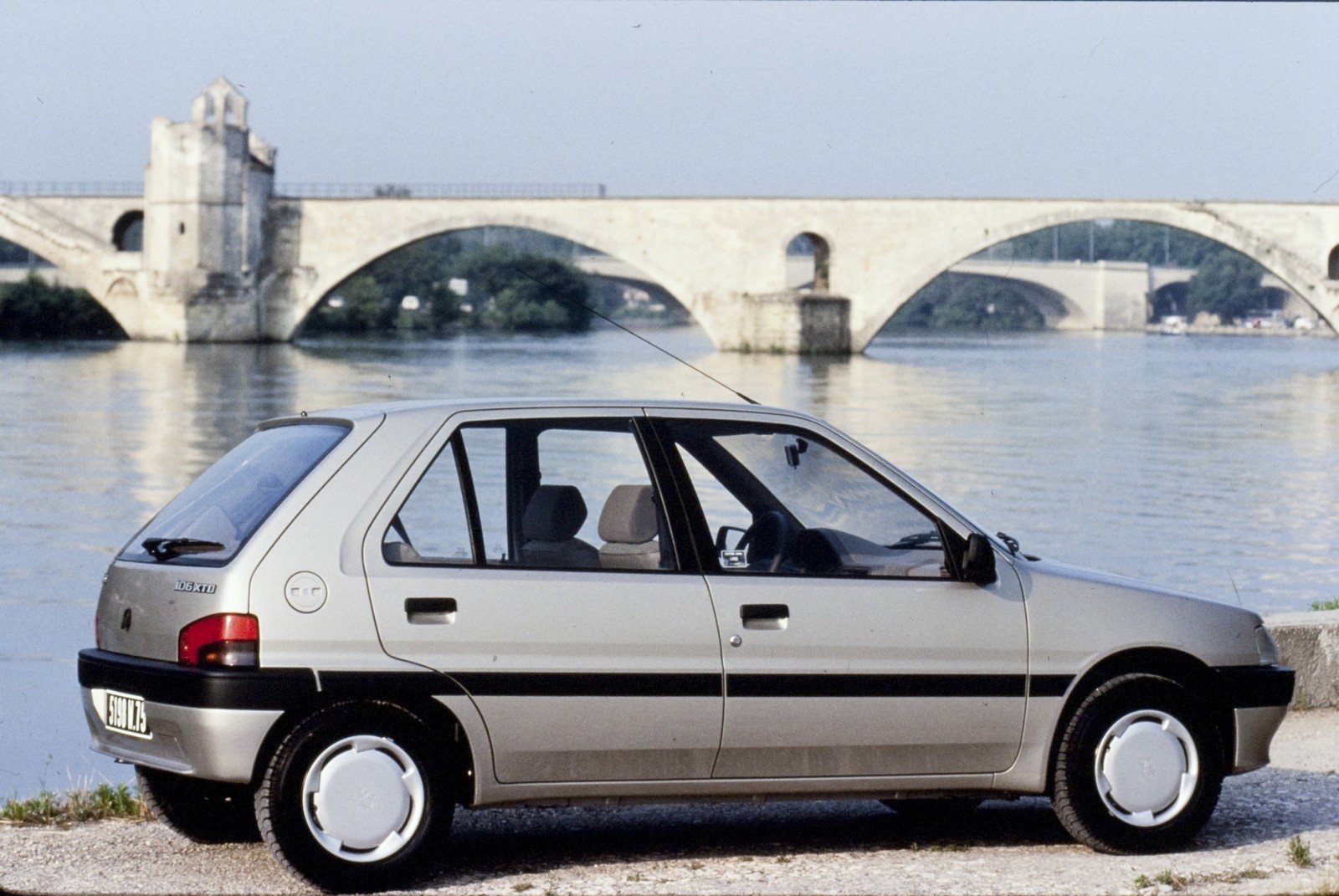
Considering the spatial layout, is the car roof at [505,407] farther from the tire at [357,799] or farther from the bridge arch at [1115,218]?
the bridge arch at [1115,218]

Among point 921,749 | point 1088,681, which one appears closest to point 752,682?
point 921,749

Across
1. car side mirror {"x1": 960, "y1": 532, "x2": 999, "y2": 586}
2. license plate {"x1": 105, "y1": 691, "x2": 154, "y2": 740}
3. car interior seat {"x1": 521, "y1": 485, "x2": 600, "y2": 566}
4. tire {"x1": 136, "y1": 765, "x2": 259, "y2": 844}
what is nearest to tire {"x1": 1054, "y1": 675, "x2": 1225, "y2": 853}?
car side mirror {"x1": 960, "y1": 532, "x2": 999, "y2": 586}

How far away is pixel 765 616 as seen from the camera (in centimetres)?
438

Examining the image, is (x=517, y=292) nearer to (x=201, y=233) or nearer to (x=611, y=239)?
→ (x=611, y=239)

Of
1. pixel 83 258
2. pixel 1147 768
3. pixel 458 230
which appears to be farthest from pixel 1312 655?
pixel 83 258

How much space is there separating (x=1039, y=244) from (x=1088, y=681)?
250 ft

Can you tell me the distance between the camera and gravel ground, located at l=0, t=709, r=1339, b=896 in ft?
13.9

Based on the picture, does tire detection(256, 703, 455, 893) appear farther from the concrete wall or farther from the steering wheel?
the concrete wall

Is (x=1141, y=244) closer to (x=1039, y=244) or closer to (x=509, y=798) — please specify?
(x=1039, y=244)

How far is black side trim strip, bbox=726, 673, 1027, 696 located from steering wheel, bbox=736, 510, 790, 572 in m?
0.28

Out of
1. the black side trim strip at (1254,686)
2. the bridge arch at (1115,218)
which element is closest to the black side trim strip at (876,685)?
the black side trim strip at (1254,686)

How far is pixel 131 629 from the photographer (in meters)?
4.29

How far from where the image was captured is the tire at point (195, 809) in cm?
461

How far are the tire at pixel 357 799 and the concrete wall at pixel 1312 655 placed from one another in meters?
3.81
